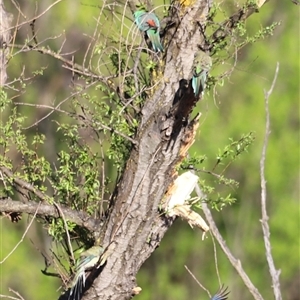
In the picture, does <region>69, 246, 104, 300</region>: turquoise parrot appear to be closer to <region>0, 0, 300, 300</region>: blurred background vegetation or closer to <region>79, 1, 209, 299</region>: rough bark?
<region>79, 1, 209, 299</region>: rough bark

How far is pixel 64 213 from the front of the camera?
356cm

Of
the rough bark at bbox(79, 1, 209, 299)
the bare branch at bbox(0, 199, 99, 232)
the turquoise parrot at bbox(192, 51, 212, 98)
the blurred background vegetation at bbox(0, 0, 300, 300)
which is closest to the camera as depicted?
the turquoise parrot at bbox(192, 51, 212, 98)

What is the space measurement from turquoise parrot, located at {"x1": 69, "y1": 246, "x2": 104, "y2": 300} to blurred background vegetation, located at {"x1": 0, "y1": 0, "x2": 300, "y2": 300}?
6525mm

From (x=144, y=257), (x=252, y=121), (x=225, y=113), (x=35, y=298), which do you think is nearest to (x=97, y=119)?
(x=144, y=257)

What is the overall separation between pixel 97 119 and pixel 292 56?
7.75 metres

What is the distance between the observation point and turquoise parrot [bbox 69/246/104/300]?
135 inches

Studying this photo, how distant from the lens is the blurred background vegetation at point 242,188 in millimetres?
10672

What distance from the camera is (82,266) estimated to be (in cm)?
347

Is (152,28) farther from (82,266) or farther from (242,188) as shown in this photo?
(242,188)

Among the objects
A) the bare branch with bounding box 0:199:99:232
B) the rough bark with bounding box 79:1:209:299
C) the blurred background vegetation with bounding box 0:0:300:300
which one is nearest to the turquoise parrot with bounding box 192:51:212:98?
the rough bark with bounding box 79:1:209:299

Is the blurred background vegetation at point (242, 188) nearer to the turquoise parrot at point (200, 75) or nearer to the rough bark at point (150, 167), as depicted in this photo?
the rough bark at point (150, 167)

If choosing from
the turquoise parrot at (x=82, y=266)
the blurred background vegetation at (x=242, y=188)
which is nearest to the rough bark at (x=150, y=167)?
the turquoise parrot at (x=82, y=266)

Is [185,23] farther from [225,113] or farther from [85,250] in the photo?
[225,113]

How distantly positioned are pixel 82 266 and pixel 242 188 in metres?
7.88
